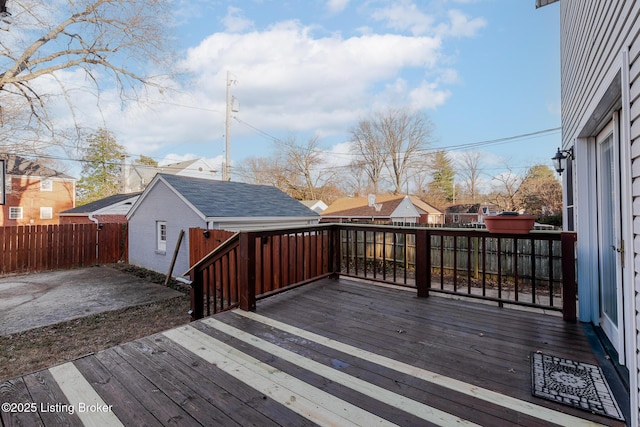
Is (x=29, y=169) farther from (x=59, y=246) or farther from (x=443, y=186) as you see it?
(x=443, y=186)

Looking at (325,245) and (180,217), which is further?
(180,217)

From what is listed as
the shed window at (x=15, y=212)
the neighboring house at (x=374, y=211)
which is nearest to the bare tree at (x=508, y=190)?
the neighboring house at (x=374, y=211)

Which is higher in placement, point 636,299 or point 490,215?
point 490,215

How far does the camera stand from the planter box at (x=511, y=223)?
287 centimetres

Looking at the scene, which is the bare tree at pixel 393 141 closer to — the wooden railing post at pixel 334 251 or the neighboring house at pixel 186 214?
the neighboring house at pixel 186 214

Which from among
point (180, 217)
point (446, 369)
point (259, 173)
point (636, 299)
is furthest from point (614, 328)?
point (259, 173)

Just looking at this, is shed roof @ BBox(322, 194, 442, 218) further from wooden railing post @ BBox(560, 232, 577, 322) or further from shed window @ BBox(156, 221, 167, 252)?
wooden railing post @ BBox(560, 232, 577, 322)

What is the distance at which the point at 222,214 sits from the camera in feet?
26.9

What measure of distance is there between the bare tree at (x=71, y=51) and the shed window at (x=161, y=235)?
496cm

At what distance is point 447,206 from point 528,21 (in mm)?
23395

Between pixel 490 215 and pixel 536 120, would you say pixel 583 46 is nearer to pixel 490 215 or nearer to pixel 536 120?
pixel 490 215

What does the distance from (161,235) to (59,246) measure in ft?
10.7

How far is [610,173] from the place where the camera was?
2426mm

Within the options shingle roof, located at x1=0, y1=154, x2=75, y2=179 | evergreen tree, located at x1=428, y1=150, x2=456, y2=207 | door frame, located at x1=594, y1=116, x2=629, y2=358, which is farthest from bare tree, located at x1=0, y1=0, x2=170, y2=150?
evergreen tree, located at x1=428, y1=150, x2=456, y2=207
